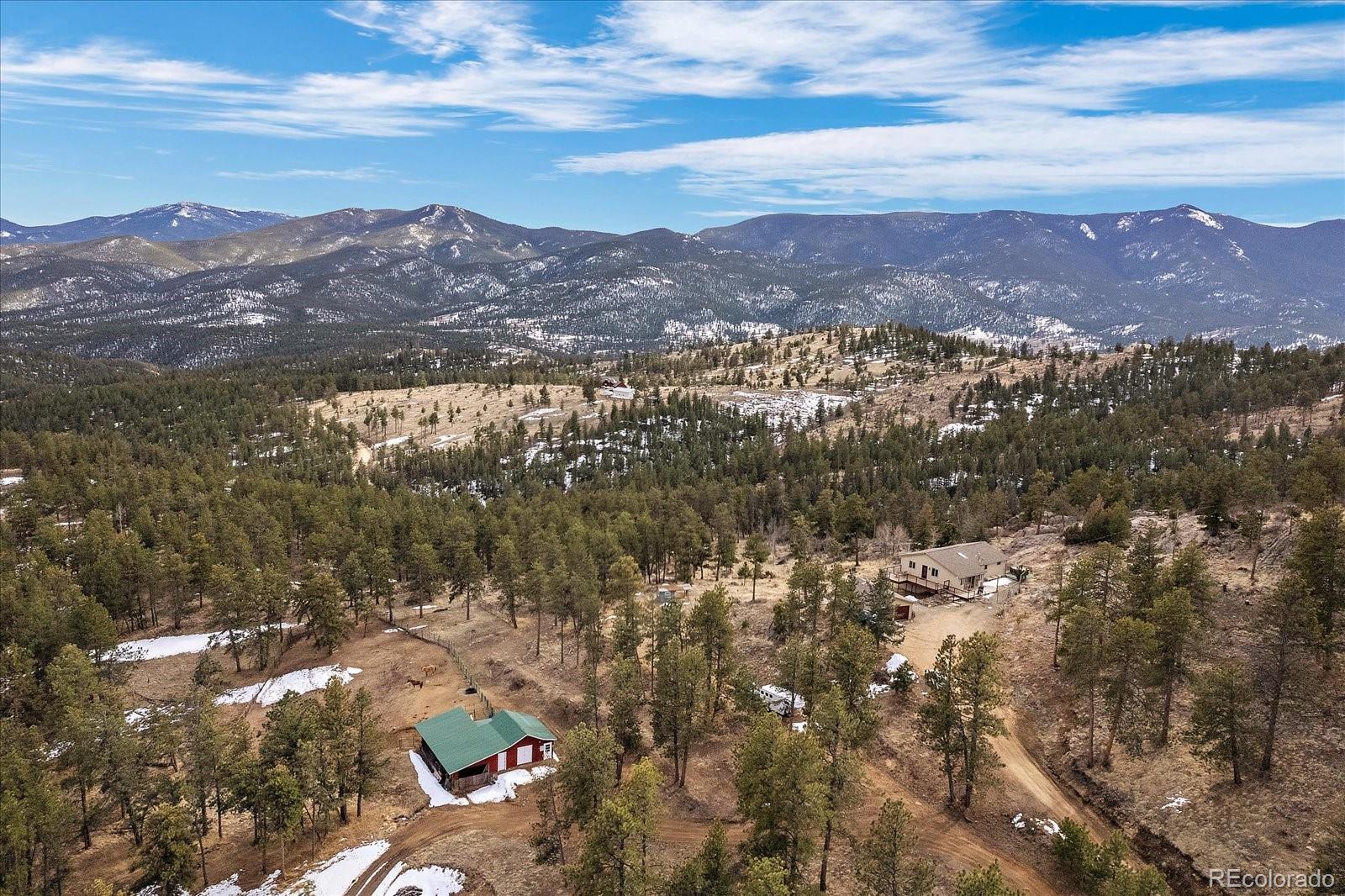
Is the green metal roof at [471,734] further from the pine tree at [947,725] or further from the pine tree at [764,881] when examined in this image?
the pine tree at [947,725]

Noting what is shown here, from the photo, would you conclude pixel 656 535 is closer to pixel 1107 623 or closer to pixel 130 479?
pixel 1107 623

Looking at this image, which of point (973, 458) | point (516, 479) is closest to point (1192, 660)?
point (973, 458)

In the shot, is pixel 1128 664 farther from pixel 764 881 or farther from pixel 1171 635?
pixel 764 881

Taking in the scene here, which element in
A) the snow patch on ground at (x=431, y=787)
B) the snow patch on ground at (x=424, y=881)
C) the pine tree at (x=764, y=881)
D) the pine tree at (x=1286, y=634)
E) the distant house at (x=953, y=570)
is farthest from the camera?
the distant house at (x=953, y=570)

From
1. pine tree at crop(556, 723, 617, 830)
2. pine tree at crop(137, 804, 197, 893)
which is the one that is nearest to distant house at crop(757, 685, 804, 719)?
pine tree at crop(556, 723, 617, 830)

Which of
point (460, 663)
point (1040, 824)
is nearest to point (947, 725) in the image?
point (1040, 824)

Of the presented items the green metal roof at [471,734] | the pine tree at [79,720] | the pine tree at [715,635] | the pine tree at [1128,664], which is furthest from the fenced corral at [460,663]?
the pine tree at [1128,664]

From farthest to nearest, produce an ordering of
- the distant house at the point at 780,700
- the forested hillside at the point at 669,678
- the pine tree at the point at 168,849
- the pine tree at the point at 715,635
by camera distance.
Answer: the pine tree at the point at 715,635 → the distant house at the point at 780,700 → the forested hillside at the point at 669,678 → the pine tree at the point at 168,849

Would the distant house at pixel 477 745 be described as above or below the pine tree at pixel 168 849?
below
